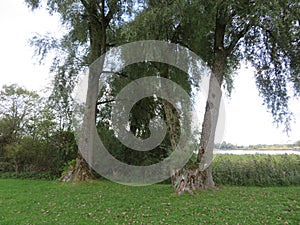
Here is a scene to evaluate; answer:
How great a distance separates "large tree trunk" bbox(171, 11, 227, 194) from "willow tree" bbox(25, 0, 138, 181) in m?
3.42

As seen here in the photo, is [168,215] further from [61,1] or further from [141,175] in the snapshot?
[61,1]

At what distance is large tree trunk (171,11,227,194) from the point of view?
6.40 metres

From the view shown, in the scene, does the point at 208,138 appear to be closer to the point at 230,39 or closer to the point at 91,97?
the point at 230,39

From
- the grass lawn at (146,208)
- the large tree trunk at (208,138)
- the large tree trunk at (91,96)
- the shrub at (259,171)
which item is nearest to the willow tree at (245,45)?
the large tree trunk at (208,138)

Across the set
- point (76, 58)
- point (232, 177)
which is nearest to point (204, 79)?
point (232, 177)

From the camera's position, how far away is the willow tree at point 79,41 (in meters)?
8.43

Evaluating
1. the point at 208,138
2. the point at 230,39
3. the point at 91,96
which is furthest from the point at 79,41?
the point at 208,138

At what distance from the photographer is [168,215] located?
13.8ft

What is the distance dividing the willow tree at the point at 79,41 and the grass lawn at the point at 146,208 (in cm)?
281

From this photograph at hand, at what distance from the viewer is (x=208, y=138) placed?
274 inches

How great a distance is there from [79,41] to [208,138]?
22.6 ft

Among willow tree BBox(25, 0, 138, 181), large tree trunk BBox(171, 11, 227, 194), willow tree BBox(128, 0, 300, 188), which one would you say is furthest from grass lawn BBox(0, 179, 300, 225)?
willow tree BBox(25, 0, 138, 181)

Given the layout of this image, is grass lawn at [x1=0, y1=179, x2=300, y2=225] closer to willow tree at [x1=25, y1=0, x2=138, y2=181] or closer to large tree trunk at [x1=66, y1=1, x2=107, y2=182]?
large tree trunk at [x1=66, y1=1, x2=107, y2=182]

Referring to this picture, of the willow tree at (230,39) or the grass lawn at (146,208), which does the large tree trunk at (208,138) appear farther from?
the grass lawn at (146,208)
